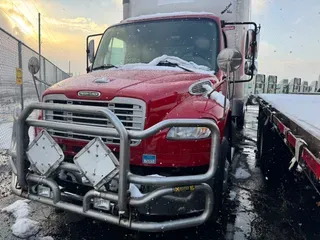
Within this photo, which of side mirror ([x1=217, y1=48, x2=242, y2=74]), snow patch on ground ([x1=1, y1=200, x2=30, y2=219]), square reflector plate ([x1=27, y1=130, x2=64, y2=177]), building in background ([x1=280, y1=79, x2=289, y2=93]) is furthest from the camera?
building in background ([x1=280, y1=79, x2=289, y2=93])

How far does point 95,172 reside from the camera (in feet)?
8.59

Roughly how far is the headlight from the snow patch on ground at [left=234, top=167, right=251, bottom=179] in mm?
2944

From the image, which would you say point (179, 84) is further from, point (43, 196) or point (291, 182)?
point (291, 182)

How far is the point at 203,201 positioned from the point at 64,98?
1.77 meters

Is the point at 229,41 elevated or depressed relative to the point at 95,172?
elevated

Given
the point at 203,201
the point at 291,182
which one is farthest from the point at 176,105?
the point at 291,182


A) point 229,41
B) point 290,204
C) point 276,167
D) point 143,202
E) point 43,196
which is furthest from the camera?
point 276,167

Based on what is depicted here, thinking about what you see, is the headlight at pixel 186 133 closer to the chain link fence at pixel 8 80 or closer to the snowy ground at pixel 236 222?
the snowy ground at pixel 236 222

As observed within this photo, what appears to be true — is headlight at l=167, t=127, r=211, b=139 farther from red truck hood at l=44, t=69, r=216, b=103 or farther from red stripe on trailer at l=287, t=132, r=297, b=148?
red stripe on trailer at l=287, t=132, r=297, b=148

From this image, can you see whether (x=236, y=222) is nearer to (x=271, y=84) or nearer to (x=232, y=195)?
(x=232, y=195)

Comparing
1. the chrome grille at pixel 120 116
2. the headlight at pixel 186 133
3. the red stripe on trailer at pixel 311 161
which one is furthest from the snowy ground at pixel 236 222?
the red stripe on trailer at pixel 311 161

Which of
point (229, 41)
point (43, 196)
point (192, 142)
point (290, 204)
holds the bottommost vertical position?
point (290, 204)

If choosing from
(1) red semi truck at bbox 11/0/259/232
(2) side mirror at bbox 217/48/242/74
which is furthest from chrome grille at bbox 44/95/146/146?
(2) side mirror at bbox 217/48/242/74

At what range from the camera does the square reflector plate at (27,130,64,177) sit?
2842 mm
